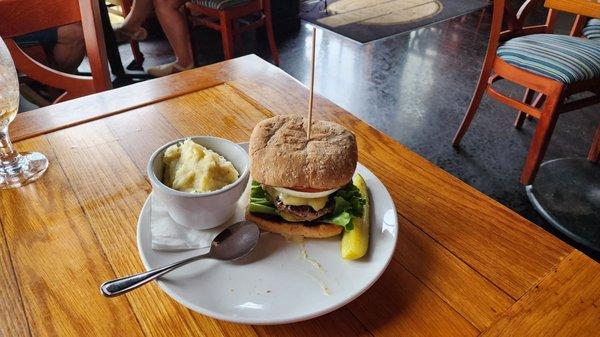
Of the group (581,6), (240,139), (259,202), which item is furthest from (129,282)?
(581,6)

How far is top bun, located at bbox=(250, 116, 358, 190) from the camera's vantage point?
64 cm

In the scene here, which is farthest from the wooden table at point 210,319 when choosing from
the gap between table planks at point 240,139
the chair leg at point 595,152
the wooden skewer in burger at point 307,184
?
the chair leg at point 595,152

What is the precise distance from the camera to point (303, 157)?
0.65m

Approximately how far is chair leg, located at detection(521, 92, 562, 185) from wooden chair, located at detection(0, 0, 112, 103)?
5.93ft

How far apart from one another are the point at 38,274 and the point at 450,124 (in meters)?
2.58

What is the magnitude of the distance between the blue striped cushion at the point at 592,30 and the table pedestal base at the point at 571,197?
671 millimetres

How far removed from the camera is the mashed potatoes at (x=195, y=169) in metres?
0.64

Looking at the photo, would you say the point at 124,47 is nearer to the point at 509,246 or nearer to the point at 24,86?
the point at 24,86

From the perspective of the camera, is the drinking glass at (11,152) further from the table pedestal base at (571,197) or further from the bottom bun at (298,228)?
the table pedestal base at (571,197)

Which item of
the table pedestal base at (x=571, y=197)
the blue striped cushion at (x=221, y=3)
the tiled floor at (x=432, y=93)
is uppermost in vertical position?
the blue striped cushion at (x=221, y=3)

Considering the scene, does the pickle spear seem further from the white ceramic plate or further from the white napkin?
the white napkin

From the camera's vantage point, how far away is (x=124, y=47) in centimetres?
381

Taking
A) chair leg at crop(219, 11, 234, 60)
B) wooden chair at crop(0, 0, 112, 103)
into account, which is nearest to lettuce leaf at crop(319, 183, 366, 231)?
wooden chair at crop(0, 0, 112, 103)

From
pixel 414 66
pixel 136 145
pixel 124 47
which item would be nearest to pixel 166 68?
pixel 124 47
